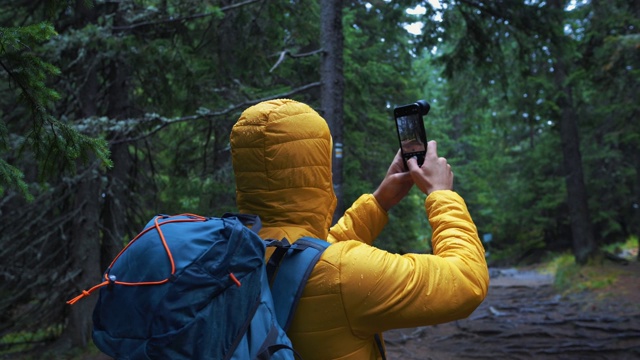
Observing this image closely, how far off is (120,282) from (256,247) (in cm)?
41

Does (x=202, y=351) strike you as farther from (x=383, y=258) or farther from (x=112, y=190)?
(x=112, y=190)

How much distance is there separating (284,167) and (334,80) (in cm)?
484

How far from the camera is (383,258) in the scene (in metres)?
1.78

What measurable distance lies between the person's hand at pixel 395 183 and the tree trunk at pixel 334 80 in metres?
3.97

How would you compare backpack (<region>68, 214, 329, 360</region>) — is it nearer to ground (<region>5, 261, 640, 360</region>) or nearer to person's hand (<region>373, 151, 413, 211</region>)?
person's hand (<region>373, 151, 413, 211</region>)

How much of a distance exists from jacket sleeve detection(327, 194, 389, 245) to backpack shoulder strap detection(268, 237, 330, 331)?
2.55 ft

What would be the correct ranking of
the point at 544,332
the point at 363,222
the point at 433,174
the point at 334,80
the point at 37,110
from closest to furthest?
the point at 433,174 → the point at 363,222 → the point at 37,110 → the point at 334,80 → the point at 544,332

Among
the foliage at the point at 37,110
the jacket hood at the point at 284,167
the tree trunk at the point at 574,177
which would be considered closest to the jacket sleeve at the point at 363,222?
the jacket hood at the point at 284,167

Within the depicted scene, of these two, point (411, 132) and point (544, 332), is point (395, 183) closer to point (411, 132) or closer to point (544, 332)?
point (411, 132)

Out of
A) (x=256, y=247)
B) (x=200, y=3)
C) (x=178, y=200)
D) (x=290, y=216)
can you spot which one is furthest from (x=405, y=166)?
(x=178, y=200)

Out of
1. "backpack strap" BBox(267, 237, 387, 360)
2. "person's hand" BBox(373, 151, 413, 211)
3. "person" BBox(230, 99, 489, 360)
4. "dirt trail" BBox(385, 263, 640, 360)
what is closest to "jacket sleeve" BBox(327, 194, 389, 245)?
"person's hand" BBox(373, 151, 413, 211)

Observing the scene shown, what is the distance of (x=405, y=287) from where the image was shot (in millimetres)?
1743

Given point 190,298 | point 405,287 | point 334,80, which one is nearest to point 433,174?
point 405,287

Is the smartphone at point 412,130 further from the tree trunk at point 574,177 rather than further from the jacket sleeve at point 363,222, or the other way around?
the tree trunk at point 574,177
